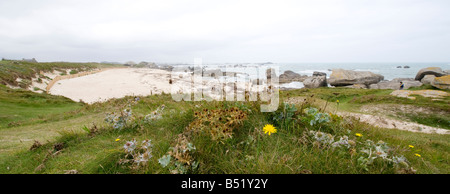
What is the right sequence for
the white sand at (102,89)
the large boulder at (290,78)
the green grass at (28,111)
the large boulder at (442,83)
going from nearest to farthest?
the green grass at (28,111) < the large boulder at (442,83) < the white sand at (102,89) < the large boulder at (290,78)

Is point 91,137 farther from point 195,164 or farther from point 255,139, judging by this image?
point 255,139

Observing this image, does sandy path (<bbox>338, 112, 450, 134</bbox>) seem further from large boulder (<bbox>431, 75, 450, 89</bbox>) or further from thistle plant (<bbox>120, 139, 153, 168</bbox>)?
large boulder (<bbox>431, 75, 450, 89</bbox>)

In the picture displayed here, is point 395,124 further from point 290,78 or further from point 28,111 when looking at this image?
point 290,78

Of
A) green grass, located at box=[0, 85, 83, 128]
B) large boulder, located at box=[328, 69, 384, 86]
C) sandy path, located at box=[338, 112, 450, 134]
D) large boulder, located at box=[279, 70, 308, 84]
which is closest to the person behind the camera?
green grass, located at box=[0, 85, 83, 128]

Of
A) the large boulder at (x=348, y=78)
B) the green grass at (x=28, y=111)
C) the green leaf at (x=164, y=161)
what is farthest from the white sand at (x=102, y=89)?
the large boulder at (x=348, y=78)

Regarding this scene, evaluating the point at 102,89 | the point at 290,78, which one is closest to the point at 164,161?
the point at 102,89

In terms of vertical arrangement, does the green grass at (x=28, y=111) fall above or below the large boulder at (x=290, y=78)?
below

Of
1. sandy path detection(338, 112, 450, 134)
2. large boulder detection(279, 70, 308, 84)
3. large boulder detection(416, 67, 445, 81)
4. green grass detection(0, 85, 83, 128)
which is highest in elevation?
large boulder detection(416, 67, 445, 81)

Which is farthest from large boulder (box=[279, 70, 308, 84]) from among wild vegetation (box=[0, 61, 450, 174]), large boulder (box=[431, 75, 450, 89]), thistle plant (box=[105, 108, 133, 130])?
thistle plant (box=[105, 108, 133, 130])

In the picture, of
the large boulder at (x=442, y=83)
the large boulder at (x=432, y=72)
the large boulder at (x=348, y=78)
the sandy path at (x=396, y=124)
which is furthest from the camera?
the large boulder at (x=348, y=78)

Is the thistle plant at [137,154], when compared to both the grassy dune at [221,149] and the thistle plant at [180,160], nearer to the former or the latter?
the grassy dune at [221,149]

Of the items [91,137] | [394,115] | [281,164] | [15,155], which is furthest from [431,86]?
[15,155]

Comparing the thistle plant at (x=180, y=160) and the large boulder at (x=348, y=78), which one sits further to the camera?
the large boulder at (x=348, y=78)

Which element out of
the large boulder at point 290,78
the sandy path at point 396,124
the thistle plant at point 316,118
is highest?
the thistle plant at point 316,118
